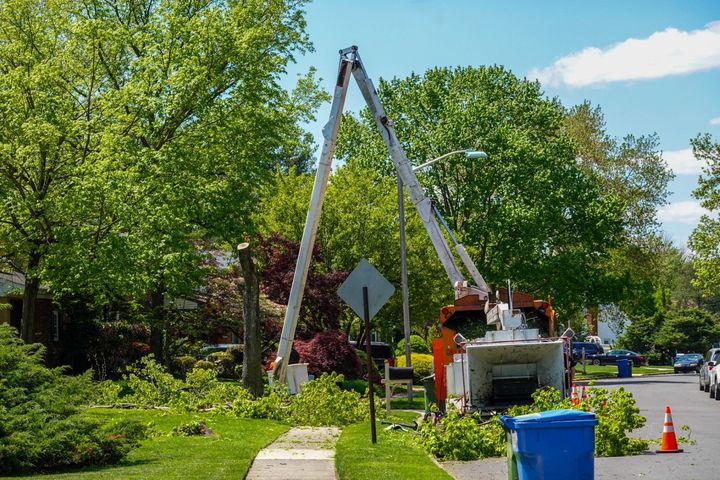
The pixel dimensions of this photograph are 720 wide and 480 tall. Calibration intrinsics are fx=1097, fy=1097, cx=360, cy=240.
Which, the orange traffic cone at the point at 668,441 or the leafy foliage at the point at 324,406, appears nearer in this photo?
the orange traffic cone at the point at 668,441

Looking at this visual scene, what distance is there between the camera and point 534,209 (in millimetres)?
46812

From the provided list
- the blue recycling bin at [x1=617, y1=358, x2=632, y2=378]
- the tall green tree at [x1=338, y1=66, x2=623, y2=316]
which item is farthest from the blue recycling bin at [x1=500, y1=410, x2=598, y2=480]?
the blue recycling bin at [x1=617, y1=358, x2=632, y2=378]

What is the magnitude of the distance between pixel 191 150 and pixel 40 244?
7373mm

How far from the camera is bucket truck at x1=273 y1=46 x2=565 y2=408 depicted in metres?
20.4

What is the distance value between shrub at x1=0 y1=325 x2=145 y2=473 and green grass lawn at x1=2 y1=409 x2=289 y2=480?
0.30m

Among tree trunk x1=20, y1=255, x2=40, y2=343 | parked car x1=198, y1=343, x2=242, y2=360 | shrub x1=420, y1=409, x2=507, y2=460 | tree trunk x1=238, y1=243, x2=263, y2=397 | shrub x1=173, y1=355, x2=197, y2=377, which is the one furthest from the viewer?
parked car x1=198, y1=343, x2=242, y2=360

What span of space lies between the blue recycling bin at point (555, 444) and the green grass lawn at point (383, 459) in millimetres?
2330

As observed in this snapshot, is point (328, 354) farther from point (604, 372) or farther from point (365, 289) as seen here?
point (604, 372)

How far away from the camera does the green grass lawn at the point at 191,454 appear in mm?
13195

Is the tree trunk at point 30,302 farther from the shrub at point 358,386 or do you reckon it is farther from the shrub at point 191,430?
the shrub at point 358,386

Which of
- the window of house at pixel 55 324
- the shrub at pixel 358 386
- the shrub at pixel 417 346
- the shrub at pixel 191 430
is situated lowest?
the shrub at pixel 191 430

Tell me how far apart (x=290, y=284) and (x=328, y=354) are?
399 centimetres

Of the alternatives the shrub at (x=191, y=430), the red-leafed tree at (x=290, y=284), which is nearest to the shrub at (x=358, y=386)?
the red-leafed tree at (x=290, y=284)

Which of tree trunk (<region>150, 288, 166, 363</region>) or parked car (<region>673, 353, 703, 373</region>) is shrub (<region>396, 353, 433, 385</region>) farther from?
parked car (<region>673, 353, 703, 373</region>)
